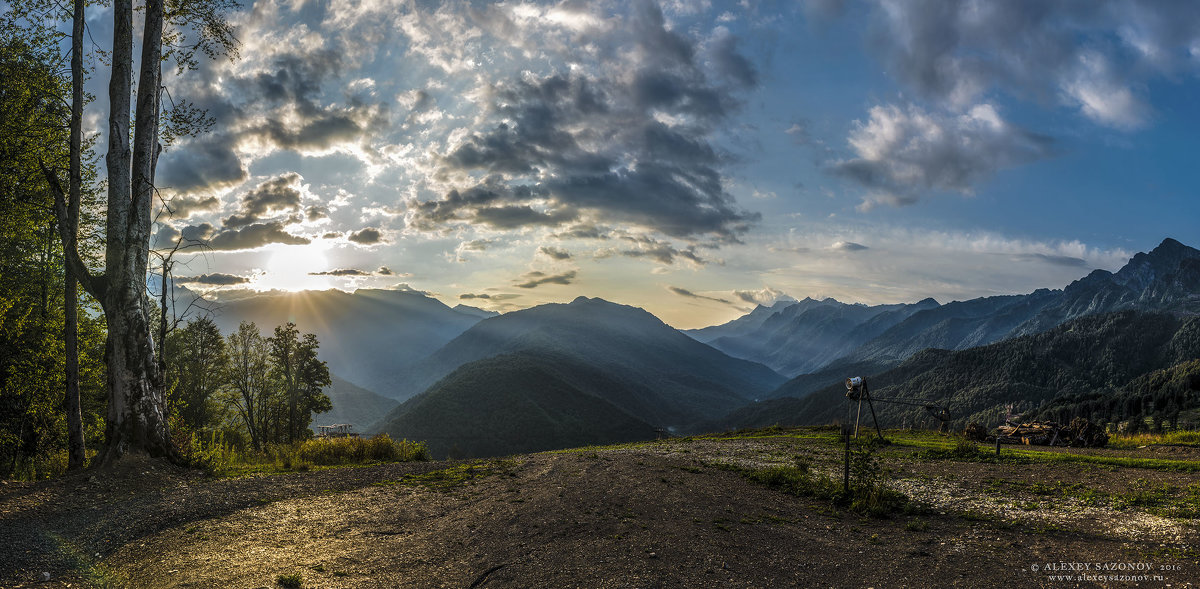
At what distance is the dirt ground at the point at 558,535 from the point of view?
770 cm

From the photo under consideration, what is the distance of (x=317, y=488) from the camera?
1262 cm

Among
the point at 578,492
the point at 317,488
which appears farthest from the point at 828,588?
the point at 317,488

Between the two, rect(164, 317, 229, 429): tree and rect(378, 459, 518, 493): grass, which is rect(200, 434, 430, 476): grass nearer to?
rect(378, 459, 518, 493): grass

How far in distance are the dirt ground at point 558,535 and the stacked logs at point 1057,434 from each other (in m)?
10.5

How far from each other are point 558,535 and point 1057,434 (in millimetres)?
25490

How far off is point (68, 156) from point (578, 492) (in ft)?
60.1

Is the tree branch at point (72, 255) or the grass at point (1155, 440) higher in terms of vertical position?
the tree branch at point (72, 255)

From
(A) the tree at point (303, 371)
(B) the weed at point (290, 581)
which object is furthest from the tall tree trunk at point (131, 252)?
(A) the tree at point (303, 371)

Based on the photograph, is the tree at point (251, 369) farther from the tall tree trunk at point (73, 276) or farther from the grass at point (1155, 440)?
the grass at point (1155, 440)

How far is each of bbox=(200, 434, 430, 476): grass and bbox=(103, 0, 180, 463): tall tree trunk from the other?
172 cm

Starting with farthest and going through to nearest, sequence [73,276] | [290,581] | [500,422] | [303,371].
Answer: [500,422]
[303,371]
[73,276]
[290,581]

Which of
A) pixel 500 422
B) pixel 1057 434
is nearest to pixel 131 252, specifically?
pixel 1057 434

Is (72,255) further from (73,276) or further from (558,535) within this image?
(558,535)

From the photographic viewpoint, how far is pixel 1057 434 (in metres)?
23.8
